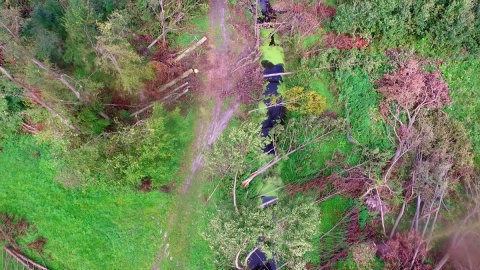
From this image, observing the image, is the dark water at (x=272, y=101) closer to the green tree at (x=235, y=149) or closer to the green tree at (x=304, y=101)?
the green tree at (x=304, y=101)

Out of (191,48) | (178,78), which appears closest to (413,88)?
(191,48)

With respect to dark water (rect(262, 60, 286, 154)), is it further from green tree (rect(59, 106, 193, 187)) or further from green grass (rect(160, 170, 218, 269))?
green tree (rect(59, 106, 193, 187))

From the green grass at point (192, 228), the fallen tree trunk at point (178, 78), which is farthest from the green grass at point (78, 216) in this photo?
the fallen tree trunk at point (178, 78)

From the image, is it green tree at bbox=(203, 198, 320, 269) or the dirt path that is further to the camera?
the dirt path

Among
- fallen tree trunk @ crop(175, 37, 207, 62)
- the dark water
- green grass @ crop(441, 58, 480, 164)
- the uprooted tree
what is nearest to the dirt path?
fallen tree trunk @ crop(175, 37, 207, 62)

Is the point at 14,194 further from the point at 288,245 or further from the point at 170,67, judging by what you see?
the point at 288,245

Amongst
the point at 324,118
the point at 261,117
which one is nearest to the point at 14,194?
the point at 261,117

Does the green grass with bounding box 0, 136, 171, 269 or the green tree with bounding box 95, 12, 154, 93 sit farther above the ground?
the green tree with bounding box 95, 12, 154, 93

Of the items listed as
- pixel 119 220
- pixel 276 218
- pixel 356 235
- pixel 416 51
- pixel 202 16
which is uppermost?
pixel 202 16
